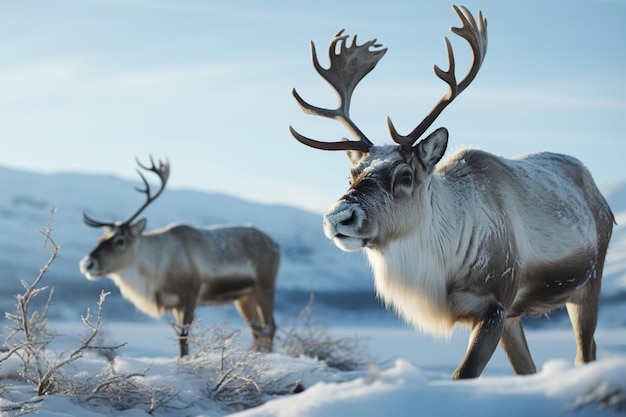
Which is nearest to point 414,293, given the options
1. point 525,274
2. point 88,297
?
point 525,274

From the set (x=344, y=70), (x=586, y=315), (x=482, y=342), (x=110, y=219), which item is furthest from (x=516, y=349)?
(x=110, y=219)

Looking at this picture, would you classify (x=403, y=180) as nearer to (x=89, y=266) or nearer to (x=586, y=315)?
(x=586, y=315)

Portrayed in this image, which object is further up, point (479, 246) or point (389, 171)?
point (389, 171)

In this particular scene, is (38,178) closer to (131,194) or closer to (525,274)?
(131,194)

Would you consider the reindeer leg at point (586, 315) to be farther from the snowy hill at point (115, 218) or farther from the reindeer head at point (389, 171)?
the snowy hill at point (115, 218)

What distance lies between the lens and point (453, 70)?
498 cm

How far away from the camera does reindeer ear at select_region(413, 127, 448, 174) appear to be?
14.7 ft

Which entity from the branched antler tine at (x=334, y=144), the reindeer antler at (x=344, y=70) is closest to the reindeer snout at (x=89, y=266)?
the reindeer antler at (x=344, y=70)

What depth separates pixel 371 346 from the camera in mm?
8266

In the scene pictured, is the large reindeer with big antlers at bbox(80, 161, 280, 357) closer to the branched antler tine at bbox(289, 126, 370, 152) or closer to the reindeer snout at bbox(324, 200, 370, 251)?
the branched antler tine at bbox(289, 126, 370, 152)

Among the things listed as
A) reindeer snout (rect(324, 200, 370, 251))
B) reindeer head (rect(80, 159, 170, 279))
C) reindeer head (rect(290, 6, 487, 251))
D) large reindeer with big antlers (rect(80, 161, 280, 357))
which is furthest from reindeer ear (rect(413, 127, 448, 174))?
reindeer head (rect(80, 159, 170, 279))

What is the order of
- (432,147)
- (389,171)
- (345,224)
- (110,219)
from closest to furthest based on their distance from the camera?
(345,224)
(389,171)
(432,147)
(110,219)

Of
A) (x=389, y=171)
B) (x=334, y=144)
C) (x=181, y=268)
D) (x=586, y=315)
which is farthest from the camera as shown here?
(x=181, y=268)

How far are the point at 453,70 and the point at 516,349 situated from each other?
1.78 metres
